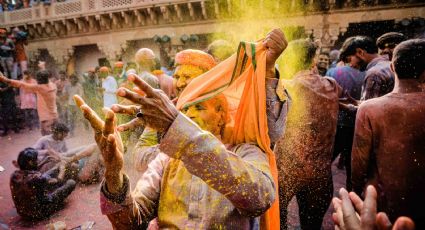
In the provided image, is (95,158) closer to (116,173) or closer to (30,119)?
(116,173)

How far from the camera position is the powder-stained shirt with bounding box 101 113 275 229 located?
1.05m

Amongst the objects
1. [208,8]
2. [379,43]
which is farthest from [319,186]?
[208,8]

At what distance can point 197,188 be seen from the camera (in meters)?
1.47

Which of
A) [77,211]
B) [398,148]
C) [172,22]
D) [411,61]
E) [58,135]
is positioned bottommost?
[77,211]

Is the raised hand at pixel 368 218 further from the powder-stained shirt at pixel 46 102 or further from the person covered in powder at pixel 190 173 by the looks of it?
the powder-stained shirt at pixel 46 102

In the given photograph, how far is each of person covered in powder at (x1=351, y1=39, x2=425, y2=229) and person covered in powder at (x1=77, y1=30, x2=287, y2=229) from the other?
98cm

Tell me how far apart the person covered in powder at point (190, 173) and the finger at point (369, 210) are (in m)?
0.37

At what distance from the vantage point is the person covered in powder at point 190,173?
3.44 feet

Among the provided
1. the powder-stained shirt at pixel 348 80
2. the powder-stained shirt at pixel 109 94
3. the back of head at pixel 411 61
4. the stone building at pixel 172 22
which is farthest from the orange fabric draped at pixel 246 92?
the stone building at pixel 172 22

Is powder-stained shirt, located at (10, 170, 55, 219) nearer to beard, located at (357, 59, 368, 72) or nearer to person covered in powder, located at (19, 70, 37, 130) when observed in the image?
person covered in powder, located at (19, 70, 37, 130)

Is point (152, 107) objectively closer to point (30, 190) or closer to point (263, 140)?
point (263, 140)

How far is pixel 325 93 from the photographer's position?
109 inches

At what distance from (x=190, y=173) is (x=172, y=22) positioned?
47.1ft

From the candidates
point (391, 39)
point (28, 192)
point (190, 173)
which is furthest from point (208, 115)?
point (28, 192)
